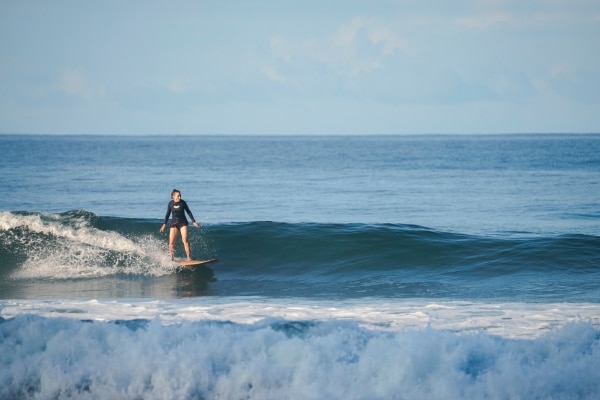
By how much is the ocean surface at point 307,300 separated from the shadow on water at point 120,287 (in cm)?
7

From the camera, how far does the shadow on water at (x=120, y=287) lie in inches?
624

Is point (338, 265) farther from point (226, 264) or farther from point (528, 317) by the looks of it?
point (528, 317)

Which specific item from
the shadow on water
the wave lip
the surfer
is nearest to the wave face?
the shadow on water

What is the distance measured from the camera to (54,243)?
70.0 feet

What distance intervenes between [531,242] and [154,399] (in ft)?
46.0

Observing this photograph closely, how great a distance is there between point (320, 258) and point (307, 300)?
5.07 metres

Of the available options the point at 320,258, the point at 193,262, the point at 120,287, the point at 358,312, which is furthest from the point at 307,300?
the point at 320,258

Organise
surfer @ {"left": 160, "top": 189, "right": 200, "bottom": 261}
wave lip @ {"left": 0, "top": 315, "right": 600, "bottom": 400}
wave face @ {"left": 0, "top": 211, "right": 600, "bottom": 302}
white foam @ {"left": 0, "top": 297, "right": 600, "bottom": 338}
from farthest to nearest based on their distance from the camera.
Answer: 1. surfer @ {"left": 160, "top": 189, "right": 200, "bottom": 261}
2. wave face @ {"left": 0, "top": 211, "right": 600, "bottom": 302}
3. white foam @ {"left": 0, "top": 297, "right": 600, "bottom": 338}
4. wave lip @ {"left": 0, "top": 315, "right": 600, "bottom": 400}

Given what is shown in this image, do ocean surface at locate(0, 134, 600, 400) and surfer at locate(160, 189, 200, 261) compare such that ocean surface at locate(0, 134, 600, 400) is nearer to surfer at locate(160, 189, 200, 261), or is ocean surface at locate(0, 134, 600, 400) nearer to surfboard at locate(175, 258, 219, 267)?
surfboard at locate(175, 258, 219, 267)

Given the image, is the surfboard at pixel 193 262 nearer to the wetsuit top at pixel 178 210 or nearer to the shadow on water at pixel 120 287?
the shadow on water at pixel 120 287

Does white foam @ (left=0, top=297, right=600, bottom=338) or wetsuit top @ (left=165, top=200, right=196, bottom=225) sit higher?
wetsuit top @ (left=165, top=200, right=196, bottom=225)

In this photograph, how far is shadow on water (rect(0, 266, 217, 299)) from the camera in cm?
1584

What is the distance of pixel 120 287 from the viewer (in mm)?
16891

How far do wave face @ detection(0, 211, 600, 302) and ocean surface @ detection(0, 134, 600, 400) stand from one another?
8 cm
